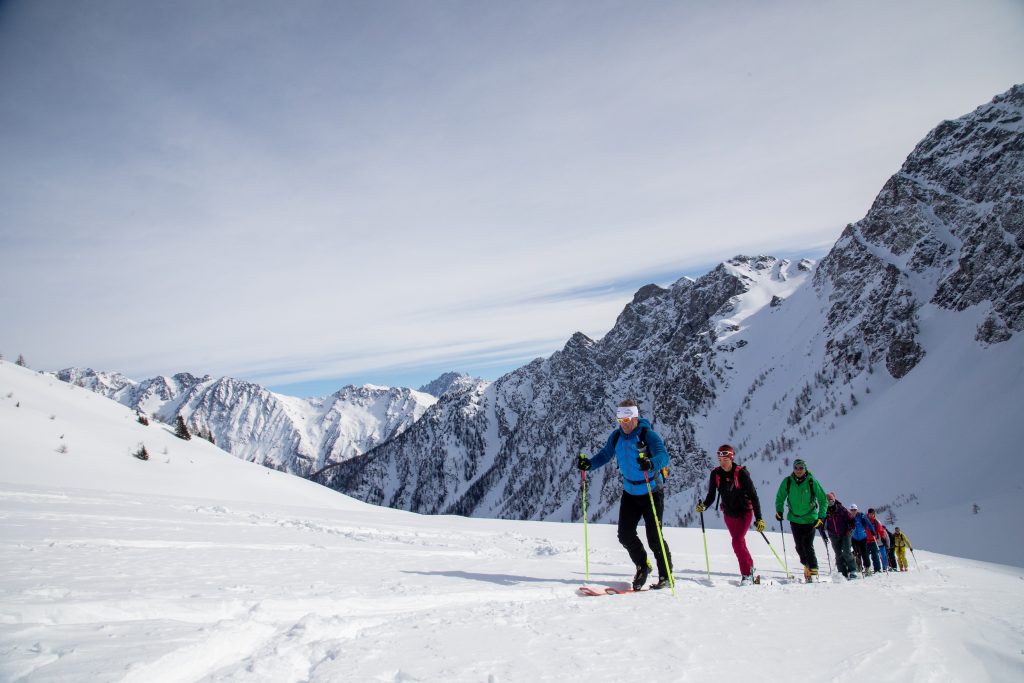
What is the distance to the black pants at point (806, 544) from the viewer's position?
1021 centimetres

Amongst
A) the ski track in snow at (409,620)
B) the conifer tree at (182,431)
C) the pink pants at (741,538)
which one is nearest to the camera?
the ski track in snow at (409,620)

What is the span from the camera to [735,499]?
942 centimetres

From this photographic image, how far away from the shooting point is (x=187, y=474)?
1964cm

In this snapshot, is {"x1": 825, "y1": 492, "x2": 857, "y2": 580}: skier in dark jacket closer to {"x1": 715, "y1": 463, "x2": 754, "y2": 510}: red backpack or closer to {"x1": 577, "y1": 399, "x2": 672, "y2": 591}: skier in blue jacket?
{"x1": 715, "y1": 463, "x2": 754, "y2": 510}: red backpack

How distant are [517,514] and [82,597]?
20574 cm

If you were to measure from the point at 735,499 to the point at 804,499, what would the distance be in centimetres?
207

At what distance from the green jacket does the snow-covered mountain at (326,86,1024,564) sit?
1059 inches

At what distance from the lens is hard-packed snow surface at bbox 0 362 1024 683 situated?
11.6 ft

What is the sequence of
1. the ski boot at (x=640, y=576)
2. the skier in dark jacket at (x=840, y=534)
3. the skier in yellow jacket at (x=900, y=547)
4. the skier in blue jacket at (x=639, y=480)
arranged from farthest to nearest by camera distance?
the skier in yellow jacket at (x=900, y=547) → the skier in dark jacket at (x=840, y=534) → the skier in blue jacket at (x=639, y=480) → the ski boot at (x=640, y=576)

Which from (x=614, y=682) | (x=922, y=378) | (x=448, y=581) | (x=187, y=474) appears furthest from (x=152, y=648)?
(x=922, y=378)

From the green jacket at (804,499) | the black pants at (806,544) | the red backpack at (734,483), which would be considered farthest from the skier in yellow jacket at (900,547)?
the red backpack at (734,483)

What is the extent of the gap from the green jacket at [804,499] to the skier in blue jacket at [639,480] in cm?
386

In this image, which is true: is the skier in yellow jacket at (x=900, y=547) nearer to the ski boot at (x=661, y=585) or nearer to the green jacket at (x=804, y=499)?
the green jacket at (x=804, y=499)

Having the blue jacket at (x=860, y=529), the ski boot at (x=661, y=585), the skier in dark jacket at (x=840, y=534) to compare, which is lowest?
the blue jacket at (x=860, y=529)
